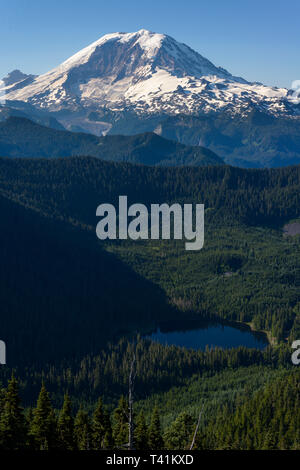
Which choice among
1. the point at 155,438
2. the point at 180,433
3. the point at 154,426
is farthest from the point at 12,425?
the point at 180,433

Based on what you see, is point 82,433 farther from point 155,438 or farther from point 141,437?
point 155,438

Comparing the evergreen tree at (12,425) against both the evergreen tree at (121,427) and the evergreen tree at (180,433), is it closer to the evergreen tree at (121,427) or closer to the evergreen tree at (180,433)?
the evergreen tree at (121,427)

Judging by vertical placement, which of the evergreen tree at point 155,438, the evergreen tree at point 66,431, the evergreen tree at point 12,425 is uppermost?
the evergreen tree at point 12,425

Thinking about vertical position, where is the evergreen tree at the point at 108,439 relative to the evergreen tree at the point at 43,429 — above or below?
below

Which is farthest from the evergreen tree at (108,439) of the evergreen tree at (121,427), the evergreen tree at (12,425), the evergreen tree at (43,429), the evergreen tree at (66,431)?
the evergreen tree at (12,425)

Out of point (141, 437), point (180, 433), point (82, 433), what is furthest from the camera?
point (180, 433)

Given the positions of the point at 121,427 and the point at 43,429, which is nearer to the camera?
the point at 43,429

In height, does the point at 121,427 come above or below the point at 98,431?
above

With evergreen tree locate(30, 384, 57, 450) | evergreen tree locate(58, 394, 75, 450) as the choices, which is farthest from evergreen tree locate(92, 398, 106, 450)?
evergreen tree locate(30, 384, 57, 450)
